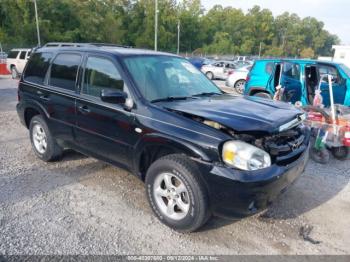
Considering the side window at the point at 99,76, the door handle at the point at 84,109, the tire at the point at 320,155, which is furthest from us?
the tire at the point at 320,155

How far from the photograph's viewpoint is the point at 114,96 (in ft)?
11.0

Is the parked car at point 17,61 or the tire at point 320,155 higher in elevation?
the parked car at point 17,61

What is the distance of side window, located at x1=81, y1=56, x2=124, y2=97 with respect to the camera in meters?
3.73

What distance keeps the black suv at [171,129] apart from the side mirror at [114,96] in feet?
0.04

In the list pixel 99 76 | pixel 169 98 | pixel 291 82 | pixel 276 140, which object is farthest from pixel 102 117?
pixel 291 82

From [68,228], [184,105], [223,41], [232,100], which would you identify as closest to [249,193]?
[184,105]

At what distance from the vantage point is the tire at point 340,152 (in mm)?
5531

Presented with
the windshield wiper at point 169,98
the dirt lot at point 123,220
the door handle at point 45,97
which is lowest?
the dirt lot at point 123,220

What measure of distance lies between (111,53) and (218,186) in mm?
2146

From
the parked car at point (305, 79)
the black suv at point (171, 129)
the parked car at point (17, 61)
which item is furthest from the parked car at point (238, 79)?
the parked car at point (17, 61)

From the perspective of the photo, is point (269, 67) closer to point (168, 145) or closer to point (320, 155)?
point (320, 155)

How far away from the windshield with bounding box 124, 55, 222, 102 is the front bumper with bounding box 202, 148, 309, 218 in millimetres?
1247

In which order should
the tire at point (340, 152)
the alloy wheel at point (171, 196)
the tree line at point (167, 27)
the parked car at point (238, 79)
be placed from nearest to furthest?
the alloy wheel at point (171, 196)
the tire at point (340, 152)
the parked car at point (238, 79)
the tree line at point (167, 27)

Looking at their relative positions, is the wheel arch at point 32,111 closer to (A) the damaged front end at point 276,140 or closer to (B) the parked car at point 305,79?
(A) the damaged front end at point 276,140
